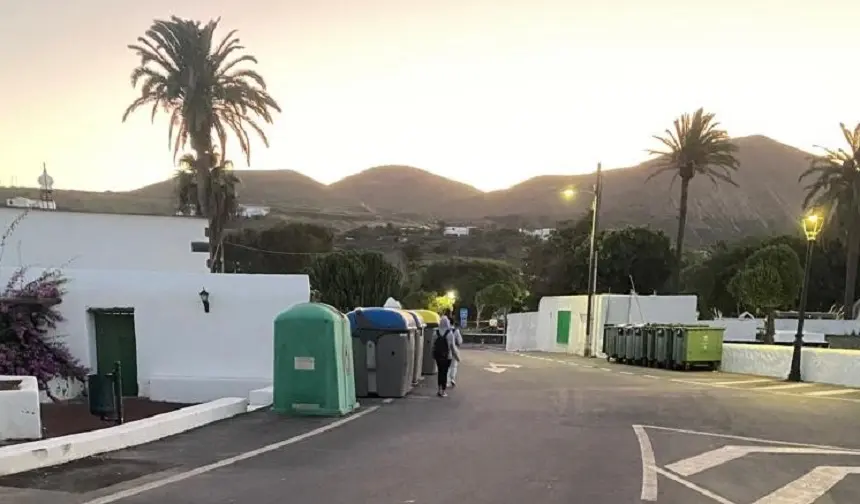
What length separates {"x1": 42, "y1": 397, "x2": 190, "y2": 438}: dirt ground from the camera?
1562cm

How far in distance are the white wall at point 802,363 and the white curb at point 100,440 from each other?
17407mm

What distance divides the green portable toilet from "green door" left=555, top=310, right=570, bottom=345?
36.2 m

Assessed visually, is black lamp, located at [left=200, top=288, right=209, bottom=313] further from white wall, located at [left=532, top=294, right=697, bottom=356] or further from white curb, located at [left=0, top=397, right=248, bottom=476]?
white wall, located at [left=532, top=294, right=697, bottom=356]

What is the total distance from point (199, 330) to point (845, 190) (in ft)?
142

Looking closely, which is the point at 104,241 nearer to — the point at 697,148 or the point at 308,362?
the point at 308,362

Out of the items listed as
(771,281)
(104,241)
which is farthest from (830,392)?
(771,281)

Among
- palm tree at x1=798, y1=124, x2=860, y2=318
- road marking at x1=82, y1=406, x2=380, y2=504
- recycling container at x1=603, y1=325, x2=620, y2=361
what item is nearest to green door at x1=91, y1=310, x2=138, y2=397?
road marking at x1=82, y1=406, x2=380, y2=504

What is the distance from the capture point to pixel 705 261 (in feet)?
244

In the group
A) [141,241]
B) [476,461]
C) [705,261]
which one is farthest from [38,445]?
[705,261]

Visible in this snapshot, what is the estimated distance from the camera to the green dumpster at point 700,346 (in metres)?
29.3

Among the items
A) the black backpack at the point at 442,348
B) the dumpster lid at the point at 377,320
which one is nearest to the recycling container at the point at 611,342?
the black backpack at the point at 442,348

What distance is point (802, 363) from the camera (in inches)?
974

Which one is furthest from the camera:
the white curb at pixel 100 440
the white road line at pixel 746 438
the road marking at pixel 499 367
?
the road marking at pixel 499 367

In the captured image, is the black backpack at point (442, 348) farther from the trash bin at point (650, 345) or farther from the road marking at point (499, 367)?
the trash bin at point (650, 345)
